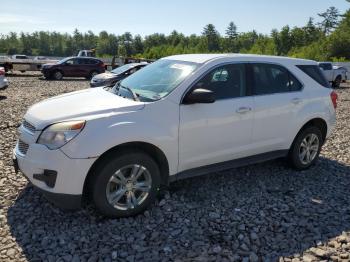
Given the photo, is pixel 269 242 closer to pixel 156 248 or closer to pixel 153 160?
pixel 156 248

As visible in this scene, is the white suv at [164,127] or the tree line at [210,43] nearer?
the white suv at [164,127]

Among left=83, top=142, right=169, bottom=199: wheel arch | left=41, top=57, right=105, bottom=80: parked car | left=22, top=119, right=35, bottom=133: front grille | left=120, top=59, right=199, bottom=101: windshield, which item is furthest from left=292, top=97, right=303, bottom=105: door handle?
left=41, top=57, right=105, bottom=80: parked car

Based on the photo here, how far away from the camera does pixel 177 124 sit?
13.3ft

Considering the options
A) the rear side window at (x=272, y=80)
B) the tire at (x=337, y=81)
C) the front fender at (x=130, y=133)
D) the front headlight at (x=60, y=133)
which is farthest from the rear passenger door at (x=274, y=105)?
the tire at (x=337, y=81)

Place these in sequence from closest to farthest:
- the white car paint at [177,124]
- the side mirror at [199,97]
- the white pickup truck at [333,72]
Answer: the white car paint at [177,124], the side mirror at [199,97], the white pickup truck at [333,72]

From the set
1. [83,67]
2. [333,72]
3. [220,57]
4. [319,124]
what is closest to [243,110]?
[220,57]

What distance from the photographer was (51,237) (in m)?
3.58

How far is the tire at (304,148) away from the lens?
216 inches

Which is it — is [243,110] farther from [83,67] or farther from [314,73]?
[83,67]

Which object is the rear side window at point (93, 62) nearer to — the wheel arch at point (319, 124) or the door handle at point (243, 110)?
the wheel arch at point (319, 124)

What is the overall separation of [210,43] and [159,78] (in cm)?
10301

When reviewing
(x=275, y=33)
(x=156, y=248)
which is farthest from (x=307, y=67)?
(x=275, y=33)

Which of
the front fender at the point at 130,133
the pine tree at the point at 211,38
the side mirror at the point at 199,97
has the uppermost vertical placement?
the pine tree at the point at 211,38

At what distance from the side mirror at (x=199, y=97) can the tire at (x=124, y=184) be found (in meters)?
0.81
